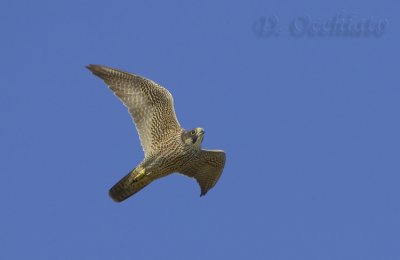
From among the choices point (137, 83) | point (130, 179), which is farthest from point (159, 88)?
point (130, 179)

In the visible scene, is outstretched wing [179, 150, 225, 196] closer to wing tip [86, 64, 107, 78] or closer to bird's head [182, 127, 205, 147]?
bird's head [182, 127, 205, 147]

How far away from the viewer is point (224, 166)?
24.5 m

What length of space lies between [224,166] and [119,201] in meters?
2.82

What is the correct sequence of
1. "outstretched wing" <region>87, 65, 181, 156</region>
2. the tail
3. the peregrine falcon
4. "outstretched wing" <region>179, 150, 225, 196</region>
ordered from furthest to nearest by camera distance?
1. "outstretched wing" <region>179, 150, 225, 196</region>
2. "outstretched wing" <region>87, 65, 181, 156</region>
3. the peregrine falcon
4. the tail

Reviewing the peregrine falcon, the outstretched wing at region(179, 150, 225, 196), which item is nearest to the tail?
the peregrine falcon

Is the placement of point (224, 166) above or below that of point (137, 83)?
below

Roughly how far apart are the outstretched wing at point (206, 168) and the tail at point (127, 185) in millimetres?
1360

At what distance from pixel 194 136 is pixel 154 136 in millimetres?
1112

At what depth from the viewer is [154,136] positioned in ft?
78.8

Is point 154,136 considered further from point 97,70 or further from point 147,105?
point 97,70

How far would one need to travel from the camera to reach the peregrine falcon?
23.4m

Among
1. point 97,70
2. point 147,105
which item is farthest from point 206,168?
point 97,70

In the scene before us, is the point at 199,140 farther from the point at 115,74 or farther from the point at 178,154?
the point at 115,74

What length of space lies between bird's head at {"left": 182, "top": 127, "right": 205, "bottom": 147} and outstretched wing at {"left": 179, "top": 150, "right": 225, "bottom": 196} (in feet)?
1.51
